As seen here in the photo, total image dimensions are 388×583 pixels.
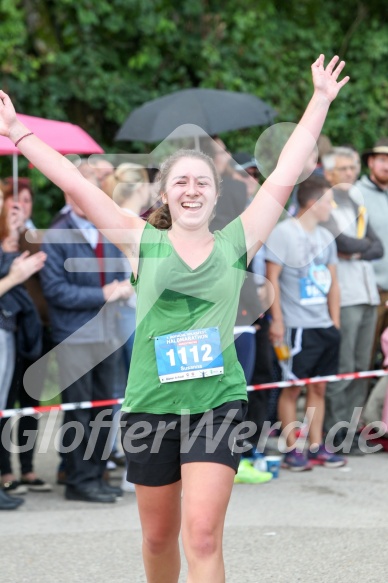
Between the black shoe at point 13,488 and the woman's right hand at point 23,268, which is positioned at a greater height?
the woman's right hand at point 23,268

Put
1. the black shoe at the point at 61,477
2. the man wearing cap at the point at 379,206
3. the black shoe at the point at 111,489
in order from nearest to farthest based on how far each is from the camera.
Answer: the black shoe at the point at 111,489 < the black shoe at the point at 61,477 < the man wearing cap at the point at 379,206

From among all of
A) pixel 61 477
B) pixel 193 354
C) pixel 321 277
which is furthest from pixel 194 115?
pixel 193 354

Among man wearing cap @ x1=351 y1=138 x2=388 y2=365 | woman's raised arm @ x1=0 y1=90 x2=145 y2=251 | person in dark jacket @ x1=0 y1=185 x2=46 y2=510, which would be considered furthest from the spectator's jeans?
man wearing cap @ x1=351 y1=138 x2=388 y2=365

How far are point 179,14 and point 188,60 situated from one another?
57 cm

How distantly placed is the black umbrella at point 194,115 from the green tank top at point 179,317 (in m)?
4.96

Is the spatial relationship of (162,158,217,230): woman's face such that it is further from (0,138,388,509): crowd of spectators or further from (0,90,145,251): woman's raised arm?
(0,138,388,509): crowd of spectators

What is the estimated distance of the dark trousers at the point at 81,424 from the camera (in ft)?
23.0

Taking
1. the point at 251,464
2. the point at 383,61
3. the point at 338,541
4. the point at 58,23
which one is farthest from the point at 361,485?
the point at 383,61

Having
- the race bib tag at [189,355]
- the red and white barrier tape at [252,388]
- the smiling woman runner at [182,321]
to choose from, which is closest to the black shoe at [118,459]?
the red and white barrier tape at [252,388]

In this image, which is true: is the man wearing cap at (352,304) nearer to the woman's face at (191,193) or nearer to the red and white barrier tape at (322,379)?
the red and white barrier tape at (322,379)

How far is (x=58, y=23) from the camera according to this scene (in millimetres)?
13273

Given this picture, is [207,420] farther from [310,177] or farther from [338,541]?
[310,177]

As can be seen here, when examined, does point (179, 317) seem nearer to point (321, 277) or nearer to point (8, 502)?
point (8, 502)

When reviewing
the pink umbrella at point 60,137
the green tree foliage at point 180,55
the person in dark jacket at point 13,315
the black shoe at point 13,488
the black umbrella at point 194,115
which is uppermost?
the green tree foliage at point 180,55
